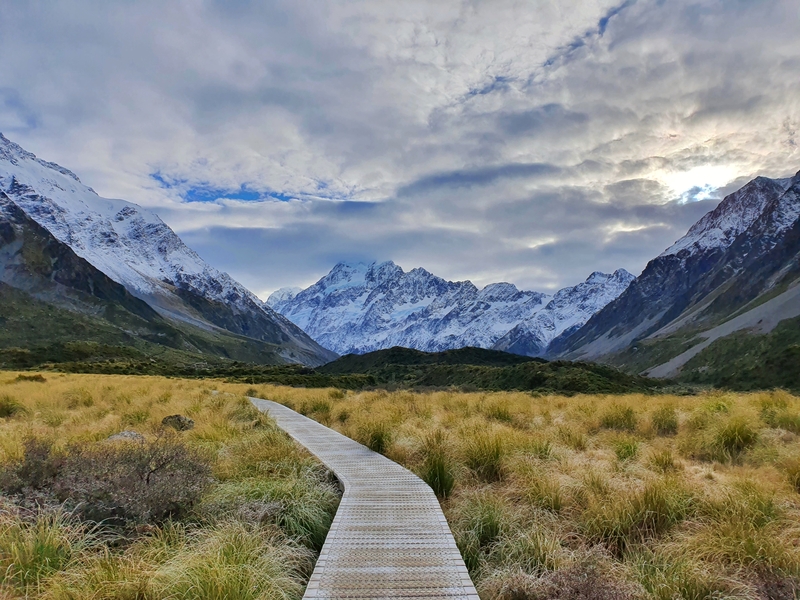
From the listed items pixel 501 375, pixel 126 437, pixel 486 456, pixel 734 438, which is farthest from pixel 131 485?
pixel 501 375

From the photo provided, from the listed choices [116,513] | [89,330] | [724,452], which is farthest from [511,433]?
[89,330]

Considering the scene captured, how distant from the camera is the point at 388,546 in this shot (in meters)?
4.74

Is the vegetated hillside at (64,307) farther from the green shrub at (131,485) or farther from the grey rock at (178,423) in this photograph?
the green shrub at (131,485)

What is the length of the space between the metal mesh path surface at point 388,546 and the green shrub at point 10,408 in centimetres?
1275

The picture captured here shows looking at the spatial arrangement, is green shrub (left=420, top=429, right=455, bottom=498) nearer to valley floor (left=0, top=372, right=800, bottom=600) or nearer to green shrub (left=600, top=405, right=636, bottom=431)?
valley floor (left=0, top=372, right=800, bottom=600)

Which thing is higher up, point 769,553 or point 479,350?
point 479,350

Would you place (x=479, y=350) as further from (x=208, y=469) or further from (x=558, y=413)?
(x=208, y=469)

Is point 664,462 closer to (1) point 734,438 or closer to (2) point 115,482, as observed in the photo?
(1) point 734,438

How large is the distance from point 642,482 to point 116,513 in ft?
23.0

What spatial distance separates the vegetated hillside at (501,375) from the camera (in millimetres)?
48000

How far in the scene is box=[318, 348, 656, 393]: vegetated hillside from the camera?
48.0m

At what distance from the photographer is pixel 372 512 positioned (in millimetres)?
5723

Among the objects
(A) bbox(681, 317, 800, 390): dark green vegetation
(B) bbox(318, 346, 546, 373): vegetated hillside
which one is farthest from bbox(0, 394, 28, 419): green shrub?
(B) bbox(318, 346, 546, 373): vegetated hillside

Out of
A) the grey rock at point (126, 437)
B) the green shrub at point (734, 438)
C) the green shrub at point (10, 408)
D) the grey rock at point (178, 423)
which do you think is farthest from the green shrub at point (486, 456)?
the green shrub at point (10, 408)
